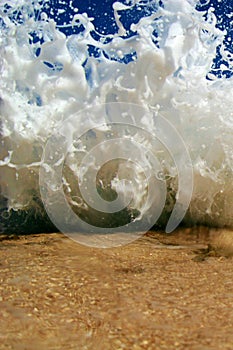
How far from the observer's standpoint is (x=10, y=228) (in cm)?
291

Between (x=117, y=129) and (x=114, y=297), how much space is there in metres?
1.54

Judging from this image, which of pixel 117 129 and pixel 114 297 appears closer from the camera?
pixel 114 297

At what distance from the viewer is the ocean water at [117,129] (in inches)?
119

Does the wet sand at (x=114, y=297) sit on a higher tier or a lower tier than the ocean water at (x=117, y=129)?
lower

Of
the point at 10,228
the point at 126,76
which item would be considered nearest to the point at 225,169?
the point at 126,76

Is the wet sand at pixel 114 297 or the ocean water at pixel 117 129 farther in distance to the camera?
the ocean water at pixel 117 129

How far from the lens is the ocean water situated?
3012 mm

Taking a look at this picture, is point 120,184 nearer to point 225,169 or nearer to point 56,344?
point 225,169

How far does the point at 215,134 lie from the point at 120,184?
72 cm

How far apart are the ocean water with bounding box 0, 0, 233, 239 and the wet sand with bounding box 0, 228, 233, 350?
21.2 inches

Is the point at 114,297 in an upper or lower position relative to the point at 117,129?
lower

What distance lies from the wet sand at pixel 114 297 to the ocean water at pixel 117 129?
539 mm

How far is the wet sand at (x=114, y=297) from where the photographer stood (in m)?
1.42

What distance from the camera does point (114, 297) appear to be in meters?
1.72
